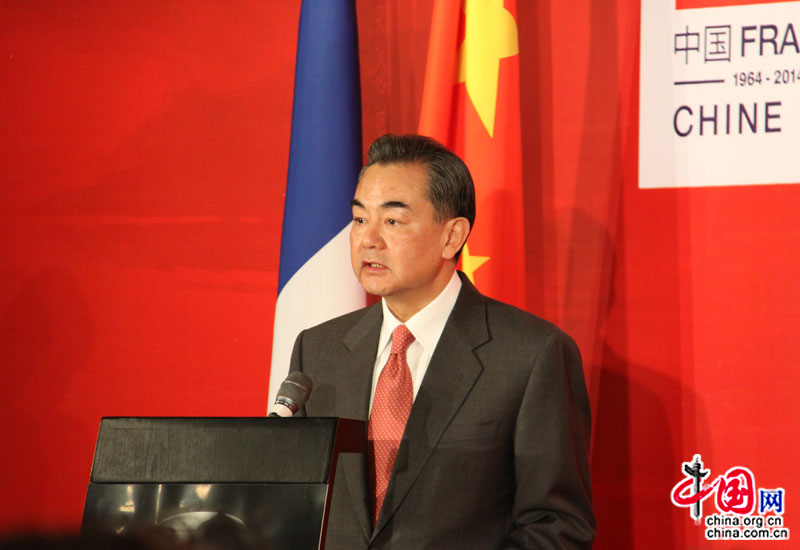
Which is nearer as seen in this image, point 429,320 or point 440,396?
point 440,396

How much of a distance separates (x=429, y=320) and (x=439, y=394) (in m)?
0.19

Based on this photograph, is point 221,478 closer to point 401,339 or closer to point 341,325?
point 401,339

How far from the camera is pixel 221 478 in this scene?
1538 millimetres

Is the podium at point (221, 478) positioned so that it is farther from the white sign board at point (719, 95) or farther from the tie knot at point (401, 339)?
the white sign board at point (719, 95)

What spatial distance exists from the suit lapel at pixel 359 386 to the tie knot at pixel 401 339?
0.07 metres

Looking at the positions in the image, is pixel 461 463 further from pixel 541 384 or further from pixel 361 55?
pixel 361 55

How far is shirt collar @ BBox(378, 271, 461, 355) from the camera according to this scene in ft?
6.81

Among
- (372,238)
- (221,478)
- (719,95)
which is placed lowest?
(221,478)

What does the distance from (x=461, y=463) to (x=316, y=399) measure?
15.3 inches

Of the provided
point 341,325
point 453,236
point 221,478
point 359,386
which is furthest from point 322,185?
point 221,478

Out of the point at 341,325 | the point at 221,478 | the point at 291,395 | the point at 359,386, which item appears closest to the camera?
the point at 221,478

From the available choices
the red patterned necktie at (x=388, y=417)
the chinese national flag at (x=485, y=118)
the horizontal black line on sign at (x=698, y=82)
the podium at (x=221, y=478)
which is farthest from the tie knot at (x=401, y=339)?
the horizontal black line on sign at (x=698, y=82)

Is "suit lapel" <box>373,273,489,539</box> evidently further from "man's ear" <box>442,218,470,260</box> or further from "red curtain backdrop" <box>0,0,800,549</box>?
"red curtain backdrop" <box>0,0,800,549</box>

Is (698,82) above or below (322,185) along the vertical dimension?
above
